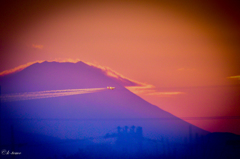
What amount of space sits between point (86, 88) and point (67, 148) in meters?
1.74

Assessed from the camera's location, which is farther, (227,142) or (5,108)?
(5,108)

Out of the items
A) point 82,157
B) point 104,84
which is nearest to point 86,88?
point 104,84

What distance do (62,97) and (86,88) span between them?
0.72 m

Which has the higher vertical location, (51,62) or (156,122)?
(51,62)

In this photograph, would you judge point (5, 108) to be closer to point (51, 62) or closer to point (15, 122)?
point (15, 122)

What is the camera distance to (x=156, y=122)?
4473 millimetres

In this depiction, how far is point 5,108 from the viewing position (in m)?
Answer: 4.68

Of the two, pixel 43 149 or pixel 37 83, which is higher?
pixel 37 83

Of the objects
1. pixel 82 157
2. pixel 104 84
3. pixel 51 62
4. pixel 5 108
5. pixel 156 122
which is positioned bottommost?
pixel 82 157

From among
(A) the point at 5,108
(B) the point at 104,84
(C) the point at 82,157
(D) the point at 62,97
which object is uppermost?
(B) the point at 104,84

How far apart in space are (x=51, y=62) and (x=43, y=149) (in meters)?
2.41

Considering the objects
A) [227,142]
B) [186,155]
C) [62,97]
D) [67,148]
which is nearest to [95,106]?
[62,97]

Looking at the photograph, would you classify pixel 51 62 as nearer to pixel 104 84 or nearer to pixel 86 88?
pixel 86 88

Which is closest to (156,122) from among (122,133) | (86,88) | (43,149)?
(122,133)
